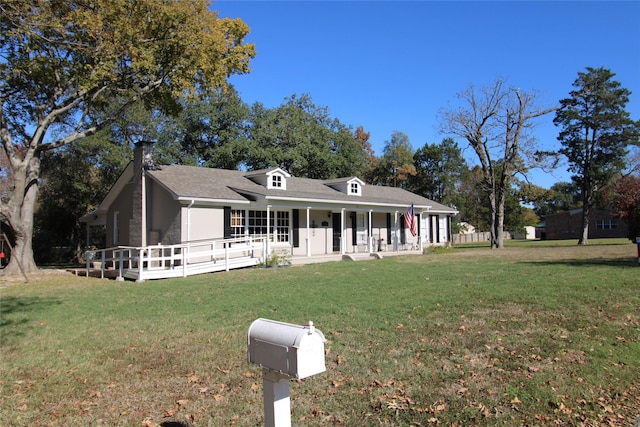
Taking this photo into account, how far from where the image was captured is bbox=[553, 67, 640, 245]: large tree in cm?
3472

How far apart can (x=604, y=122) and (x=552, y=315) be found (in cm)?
3443

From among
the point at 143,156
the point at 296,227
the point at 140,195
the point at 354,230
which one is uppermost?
the point at 143,156

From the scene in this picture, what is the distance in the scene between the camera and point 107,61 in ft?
52.6

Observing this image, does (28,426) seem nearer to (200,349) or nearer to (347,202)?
(200,349)

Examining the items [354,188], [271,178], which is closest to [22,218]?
[271,178]

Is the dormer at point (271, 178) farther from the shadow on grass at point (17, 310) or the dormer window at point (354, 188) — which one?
the shadow on grass at point (17, 310)

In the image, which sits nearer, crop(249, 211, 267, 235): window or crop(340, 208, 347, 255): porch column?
crop(249, 211, 267, 235): window

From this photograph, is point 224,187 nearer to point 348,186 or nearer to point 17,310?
point 348,186

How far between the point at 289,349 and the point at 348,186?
81.0 feet

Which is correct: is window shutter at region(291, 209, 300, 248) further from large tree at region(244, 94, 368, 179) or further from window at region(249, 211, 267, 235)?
large tree at region(244, 94, 368, 179)

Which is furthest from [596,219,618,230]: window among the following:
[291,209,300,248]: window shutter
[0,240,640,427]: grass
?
[0,240,640,427]: grass

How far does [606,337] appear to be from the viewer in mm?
6207

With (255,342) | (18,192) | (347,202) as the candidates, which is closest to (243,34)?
(347,202)

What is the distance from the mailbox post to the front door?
70.9ft
